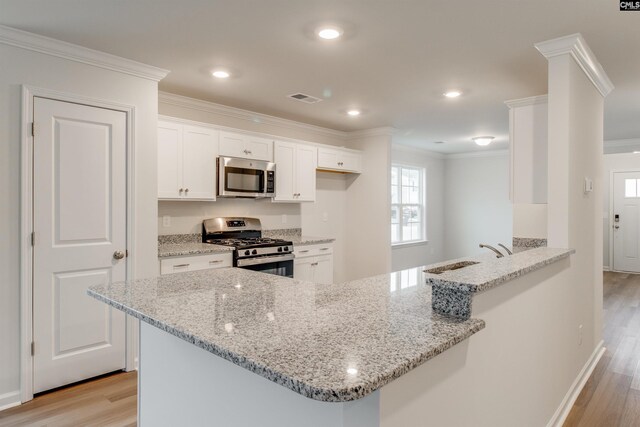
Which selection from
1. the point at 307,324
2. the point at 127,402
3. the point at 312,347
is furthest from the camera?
the point at 127,402

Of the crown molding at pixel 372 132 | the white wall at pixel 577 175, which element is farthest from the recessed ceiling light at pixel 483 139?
the white wall at pixel 577 175

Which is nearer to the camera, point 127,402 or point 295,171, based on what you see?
point 127,402

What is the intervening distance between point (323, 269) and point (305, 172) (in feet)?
3.97

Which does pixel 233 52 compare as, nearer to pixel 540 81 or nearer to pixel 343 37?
pixel 343 37

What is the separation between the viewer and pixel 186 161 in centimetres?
382

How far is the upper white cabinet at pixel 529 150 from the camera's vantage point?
10.5 feet

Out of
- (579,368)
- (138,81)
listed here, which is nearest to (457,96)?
(579,368)

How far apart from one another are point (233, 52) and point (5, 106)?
149cm

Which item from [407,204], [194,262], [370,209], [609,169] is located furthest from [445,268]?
[609,169]

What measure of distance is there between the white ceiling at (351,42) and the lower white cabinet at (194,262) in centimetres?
154

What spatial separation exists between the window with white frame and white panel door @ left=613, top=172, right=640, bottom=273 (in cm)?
345

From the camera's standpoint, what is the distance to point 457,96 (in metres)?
3.97

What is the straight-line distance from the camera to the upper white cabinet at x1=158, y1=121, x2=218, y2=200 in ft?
12.0

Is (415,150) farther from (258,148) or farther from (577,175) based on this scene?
(577,175)
